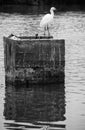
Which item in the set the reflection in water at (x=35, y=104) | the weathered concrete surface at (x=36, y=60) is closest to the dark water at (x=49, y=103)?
the reflection in water at (x=35, y=104)

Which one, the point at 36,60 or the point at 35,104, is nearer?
the point at 35,104

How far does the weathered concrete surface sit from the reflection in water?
1.41 ft

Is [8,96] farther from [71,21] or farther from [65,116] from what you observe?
[71,21]

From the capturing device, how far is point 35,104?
23.1m

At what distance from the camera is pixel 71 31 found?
4978 cm

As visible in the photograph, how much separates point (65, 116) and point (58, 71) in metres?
5.55

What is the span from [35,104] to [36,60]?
3386 mm

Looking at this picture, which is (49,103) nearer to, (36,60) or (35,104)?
(35,104)

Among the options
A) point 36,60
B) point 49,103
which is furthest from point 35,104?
point 36,60

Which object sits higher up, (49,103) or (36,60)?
(36,60)

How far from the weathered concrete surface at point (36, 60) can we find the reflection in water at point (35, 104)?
0.43 m

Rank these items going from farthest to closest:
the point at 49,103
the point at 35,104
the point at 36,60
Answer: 1. the point at 36,60
2. the point at 49,103
3. the point at 35,104

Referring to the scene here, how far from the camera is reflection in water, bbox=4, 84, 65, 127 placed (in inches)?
826

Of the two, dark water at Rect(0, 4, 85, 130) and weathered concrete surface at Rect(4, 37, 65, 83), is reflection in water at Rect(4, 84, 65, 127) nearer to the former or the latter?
dark water at Rect(0, 4, 85, 130)
